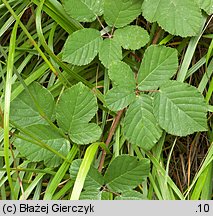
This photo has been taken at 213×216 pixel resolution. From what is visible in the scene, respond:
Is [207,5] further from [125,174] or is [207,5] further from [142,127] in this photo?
[125,174]

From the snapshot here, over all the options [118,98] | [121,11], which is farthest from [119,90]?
[121,11]

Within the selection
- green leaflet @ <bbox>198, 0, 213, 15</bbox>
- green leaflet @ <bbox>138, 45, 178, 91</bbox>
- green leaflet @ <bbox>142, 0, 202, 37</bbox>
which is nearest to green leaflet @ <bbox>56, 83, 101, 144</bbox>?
green leaflet @ <bbox>138, 45, 178, 91</bbox>

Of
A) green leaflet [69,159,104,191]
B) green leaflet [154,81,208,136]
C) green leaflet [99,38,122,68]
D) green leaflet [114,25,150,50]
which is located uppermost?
green leaflet [114,25,150,50]

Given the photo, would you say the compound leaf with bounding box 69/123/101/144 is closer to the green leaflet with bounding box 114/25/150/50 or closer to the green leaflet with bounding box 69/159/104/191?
the green leaflet with bounding box 69/159/104/191

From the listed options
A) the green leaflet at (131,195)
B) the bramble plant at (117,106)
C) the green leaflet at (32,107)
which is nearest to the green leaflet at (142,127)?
the bramble plant at (117,106)

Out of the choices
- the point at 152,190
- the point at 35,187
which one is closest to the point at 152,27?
the point at 152,190

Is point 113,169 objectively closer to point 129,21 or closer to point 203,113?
point 203,113

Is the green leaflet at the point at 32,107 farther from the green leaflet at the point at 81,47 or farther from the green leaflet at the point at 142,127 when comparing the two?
the green leaflet at the point at 142,127
